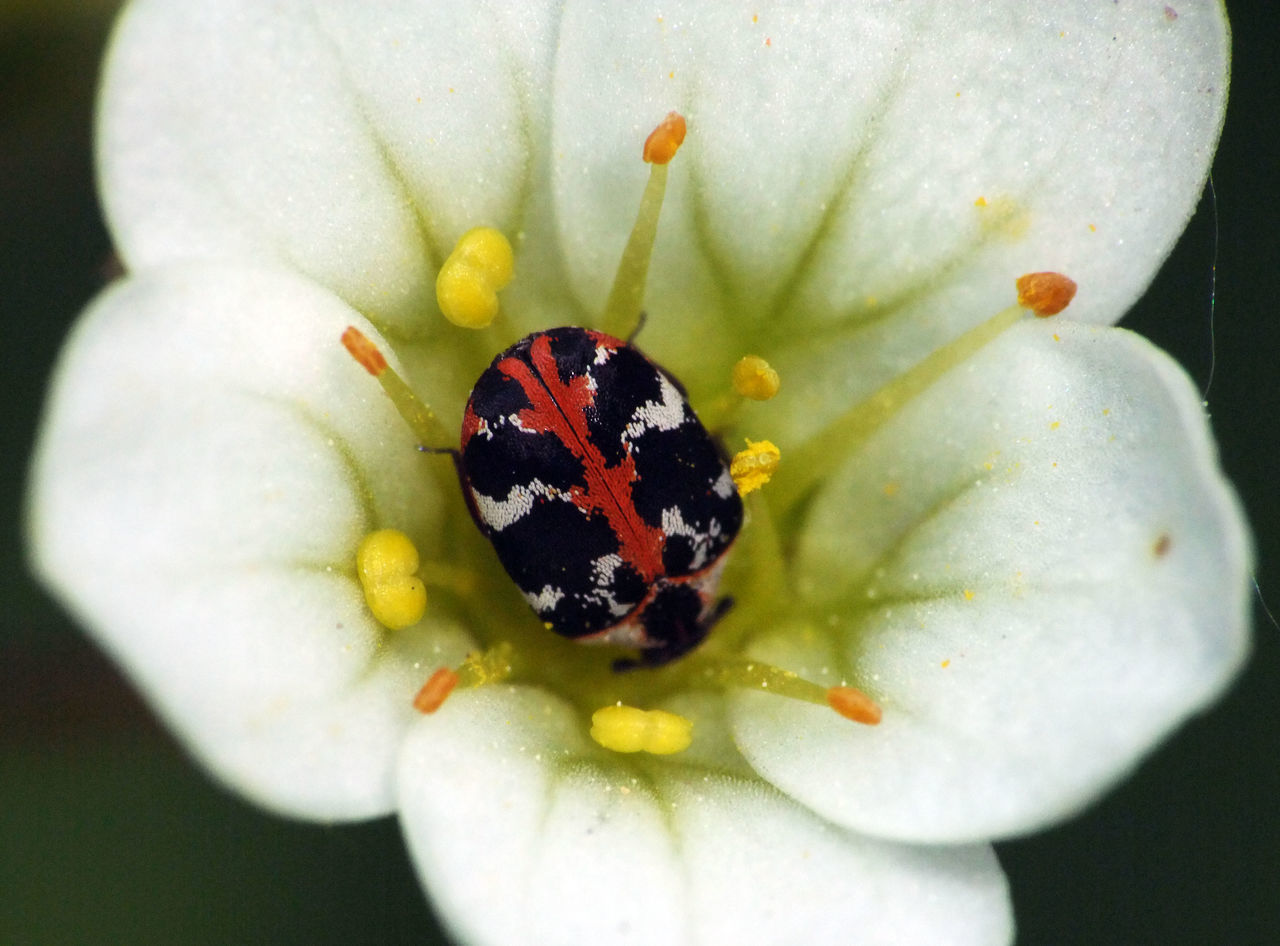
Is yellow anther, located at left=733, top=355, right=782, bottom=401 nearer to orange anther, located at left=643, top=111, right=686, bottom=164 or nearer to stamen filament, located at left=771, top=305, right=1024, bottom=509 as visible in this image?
stamen filament, located at left=771, top=305, right=1024, bottom=509

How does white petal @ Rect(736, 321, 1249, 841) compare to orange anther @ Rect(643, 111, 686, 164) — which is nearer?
white petal @ Rect(736, 321, 1249, 841)

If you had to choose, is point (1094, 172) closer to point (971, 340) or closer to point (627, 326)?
point (971, 340)

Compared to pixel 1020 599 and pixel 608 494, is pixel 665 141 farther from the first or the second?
pixel 1020 599

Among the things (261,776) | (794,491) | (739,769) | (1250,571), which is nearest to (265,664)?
(261,776)

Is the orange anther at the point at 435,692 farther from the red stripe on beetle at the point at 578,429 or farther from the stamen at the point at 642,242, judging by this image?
the stamen at the point at 642,242

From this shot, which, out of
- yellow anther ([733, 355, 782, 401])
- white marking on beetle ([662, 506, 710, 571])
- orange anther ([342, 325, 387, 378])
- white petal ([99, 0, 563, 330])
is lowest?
white marking on beetle ([662, 506, 710, 571])

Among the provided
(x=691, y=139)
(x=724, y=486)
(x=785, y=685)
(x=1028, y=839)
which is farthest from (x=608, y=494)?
(x=1028, y=839)

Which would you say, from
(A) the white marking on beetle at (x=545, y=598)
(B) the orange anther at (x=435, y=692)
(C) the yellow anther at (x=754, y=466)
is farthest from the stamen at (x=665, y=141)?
(B) the orange anther at (x=435, y=692)

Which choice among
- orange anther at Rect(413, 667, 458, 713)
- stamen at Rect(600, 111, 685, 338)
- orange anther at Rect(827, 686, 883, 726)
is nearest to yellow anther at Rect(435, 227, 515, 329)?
stamen at Rect(600, 111, 685, 338)
